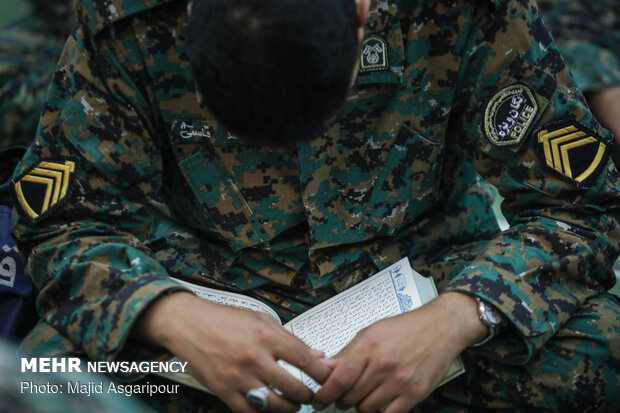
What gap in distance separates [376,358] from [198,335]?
276mm

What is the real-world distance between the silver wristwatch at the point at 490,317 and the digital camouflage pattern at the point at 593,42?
2.26 ft

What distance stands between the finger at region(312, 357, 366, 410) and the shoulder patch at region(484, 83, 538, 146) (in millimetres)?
507

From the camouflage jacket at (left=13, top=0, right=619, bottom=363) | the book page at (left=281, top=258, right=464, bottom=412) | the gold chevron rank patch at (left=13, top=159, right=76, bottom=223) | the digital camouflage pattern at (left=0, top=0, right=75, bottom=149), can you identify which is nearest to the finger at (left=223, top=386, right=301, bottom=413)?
the book page at (left=281, top=258, right=464, bottom=412)

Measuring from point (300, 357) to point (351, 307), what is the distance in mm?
256

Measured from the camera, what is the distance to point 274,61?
2.64ft

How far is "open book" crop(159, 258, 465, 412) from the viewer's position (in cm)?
109

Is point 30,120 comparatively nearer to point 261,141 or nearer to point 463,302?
point 261,141

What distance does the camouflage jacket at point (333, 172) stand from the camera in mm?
1119

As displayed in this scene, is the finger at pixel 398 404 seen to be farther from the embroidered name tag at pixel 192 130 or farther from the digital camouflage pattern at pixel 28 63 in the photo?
the digital camouflage pattern at pixel 28 63

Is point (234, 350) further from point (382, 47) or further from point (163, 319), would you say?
point (382, 47)

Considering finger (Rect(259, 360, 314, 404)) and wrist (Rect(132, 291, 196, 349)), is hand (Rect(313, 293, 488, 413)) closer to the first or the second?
finger (Rect(259, 360, 314, 404))

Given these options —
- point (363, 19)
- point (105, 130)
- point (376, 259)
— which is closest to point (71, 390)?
point (363, 19)

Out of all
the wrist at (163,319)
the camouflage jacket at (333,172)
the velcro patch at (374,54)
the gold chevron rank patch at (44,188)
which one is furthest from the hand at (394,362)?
the gold chevron rank patch at (44,188)

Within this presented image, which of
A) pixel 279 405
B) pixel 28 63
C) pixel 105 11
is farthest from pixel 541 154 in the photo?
pixel 28 63
